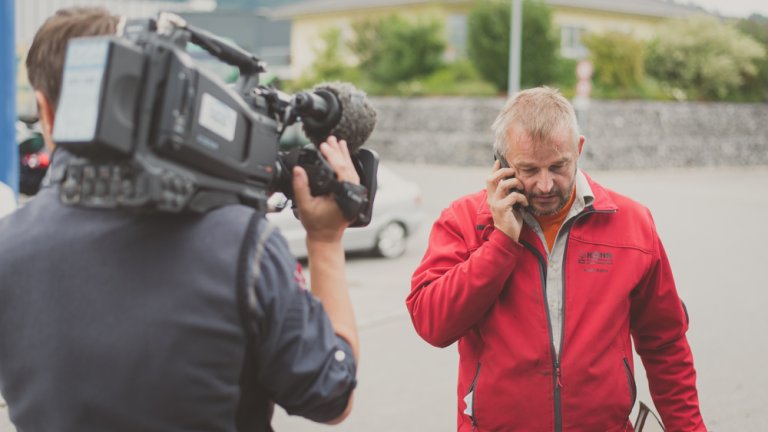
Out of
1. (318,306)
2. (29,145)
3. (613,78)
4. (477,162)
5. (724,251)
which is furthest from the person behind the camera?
(613,78)

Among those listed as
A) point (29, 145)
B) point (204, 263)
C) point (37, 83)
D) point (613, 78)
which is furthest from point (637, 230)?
point (613, 78)

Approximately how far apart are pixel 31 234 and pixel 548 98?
1.54 meters

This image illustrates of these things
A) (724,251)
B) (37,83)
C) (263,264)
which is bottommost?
(724,251)

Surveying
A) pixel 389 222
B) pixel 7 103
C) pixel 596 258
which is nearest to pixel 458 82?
pixel 389 222

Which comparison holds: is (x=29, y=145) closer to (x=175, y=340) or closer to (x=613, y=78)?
(x=175, y=340)

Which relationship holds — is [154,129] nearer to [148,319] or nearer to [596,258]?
[148,319]

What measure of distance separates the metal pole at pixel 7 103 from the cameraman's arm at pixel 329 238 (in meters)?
4.37

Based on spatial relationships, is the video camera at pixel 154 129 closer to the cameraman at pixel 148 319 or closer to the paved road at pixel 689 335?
the cameraman at pixel 148 319

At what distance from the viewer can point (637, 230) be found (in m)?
2.63

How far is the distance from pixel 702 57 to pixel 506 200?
35815 millimetres

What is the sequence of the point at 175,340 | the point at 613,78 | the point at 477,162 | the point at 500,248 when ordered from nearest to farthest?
the point at 175,340 < the point at 500,248 < the point at 477,162 < the point at 613,78

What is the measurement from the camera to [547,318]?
2.53 meters

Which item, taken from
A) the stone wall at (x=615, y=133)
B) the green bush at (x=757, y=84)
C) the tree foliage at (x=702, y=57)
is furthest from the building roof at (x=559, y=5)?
the stone wall at (x=615, y=133)

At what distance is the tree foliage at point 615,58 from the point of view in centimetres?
3312
